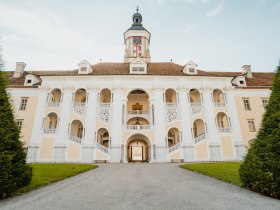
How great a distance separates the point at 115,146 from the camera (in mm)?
24422

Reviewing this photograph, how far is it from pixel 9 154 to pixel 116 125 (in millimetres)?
19209

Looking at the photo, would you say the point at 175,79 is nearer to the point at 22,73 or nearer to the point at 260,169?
the point at 260,169

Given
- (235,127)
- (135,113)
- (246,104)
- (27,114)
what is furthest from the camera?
(246,104)

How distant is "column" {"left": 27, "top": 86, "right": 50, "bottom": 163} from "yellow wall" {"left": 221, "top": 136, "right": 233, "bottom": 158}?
79.9 feet

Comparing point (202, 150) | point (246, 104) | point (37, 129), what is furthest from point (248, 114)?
point (37, 129)

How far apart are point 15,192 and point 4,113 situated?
270 centimetres

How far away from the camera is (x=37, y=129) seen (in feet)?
82.5

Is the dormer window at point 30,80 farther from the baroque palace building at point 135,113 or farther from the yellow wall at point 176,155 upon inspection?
the yellow wall at point 176,155

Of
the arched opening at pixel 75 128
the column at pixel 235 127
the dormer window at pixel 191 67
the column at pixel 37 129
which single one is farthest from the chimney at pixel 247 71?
the column at pixel 37 129

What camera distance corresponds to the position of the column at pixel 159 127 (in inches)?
952

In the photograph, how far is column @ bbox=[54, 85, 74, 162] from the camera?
24.0 m

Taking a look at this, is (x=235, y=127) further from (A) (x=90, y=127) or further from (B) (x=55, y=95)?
(B) (x=55, y=95)

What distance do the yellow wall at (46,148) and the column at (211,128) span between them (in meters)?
20.9

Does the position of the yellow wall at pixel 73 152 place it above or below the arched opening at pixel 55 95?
below
